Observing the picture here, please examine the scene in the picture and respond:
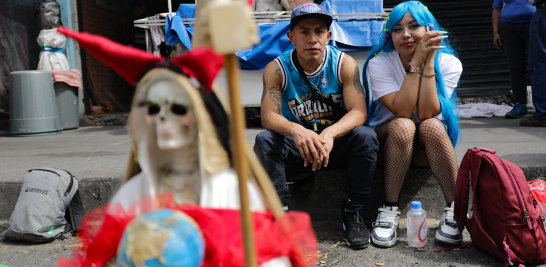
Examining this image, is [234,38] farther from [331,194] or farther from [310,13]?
[331,194]

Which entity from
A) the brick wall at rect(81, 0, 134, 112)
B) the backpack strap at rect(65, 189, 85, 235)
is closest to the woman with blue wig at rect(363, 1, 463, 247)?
the backpack strap at rect(65, 189, 85, 235)

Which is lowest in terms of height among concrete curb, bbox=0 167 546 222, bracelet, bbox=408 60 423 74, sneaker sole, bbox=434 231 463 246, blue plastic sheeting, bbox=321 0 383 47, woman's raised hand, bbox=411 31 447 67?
sneaker sole, bbox=434 231 463 246

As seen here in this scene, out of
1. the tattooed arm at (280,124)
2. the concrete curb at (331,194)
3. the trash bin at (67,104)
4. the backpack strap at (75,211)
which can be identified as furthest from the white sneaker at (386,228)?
the trash bin at (67,104)

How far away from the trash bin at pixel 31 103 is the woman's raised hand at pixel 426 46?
5040 mm

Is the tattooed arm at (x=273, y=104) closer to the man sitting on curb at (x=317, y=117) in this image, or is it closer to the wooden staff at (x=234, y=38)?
the man sitting on curb at (x=317, y=117)

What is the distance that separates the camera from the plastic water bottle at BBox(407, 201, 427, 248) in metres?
2.37

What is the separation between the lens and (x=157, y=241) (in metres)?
0.99

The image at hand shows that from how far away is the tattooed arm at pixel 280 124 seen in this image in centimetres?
234

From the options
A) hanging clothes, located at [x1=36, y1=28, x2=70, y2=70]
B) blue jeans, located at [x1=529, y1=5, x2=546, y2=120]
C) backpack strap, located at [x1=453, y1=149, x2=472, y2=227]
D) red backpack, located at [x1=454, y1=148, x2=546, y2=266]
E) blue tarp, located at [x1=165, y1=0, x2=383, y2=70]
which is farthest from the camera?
hanging clothes, located at [x1=36, y1=28, x2=70, y2=70]

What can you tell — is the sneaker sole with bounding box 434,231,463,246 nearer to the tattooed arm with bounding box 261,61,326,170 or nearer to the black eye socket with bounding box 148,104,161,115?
the tattooed arm with bounding box 261,61,326,170

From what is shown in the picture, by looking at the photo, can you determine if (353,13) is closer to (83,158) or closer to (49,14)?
(83,158)

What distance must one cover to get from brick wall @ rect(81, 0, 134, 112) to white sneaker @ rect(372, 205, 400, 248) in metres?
5.69

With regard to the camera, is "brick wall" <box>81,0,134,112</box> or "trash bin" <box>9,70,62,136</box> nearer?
"trash bin" <box>9,70,62,136</box>

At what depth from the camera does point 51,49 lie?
6.10 metres
